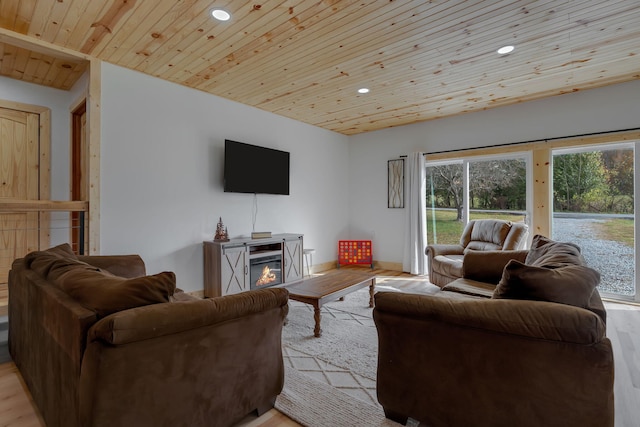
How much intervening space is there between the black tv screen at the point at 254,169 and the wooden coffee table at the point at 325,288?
1.72 metres

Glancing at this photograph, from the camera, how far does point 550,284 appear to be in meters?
1.42

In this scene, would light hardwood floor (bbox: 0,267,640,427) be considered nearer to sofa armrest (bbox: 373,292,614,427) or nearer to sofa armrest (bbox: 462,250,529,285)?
sofa armrest (bbox: 373,292,614,427)

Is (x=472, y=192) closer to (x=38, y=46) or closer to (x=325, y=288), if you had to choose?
(x=325, y=288)

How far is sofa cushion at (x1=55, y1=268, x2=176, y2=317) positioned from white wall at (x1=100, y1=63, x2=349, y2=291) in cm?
204

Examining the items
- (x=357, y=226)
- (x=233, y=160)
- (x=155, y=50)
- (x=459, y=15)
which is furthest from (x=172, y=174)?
(x=357, y=226)

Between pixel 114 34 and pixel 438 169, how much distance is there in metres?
4.61

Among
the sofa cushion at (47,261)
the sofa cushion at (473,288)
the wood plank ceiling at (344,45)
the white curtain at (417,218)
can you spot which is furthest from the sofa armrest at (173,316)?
the white curtain at (417,218)

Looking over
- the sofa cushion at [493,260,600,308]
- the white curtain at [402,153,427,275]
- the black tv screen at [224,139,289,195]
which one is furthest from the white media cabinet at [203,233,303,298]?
the sofa cushion at [493,260,600,308]

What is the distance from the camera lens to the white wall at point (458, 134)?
152 inches

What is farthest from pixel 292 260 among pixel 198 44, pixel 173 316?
pixel 173 316

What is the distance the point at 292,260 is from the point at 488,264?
8.19ft

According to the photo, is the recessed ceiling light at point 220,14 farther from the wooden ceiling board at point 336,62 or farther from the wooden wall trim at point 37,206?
the wooden wall trim at point 37,206

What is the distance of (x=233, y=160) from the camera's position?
4.18 meters

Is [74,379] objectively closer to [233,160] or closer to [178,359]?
[178,359]
